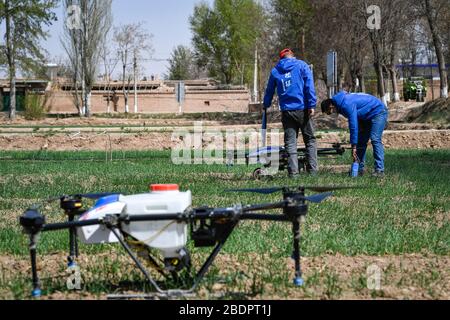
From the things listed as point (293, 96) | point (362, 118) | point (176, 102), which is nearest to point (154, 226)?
point (293, 96)

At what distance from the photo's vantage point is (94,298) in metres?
4.81

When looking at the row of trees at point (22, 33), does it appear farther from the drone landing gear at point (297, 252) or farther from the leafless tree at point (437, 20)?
the drone landing gear at point (297, 252)

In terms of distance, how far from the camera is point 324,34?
48375 mm

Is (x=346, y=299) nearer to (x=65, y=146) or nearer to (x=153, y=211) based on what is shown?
(x=153, y=211)

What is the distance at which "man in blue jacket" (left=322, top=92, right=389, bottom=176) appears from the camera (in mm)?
12555

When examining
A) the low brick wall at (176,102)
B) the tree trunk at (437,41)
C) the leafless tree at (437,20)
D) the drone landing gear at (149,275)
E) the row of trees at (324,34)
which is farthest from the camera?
the low brick wall at (176,102)

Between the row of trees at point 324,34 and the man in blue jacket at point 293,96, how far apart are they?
29203 mm

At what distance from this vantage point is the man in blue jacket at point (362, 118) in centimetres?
1255

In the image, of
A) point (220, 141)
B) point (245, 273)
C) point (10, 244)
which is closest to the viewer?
point (245, 273)

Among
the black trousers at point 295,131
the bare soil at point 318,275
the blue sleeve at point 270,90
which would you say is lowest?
the bare soil at point 318,275

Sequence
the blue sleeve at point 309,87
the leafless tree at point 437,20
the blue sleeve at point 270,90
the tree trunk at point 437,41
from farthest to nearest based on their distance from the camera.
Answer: the leafless tree at point 437,20 → the tree trunk at point 437,41 → the blue sleeve at point 270,90 → the blue sleeve at point 309,87

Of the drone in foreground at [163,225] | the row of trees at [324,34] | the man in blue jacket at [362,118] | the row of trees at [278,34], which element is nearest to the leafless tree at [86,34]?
the row of trees at [278,34]
